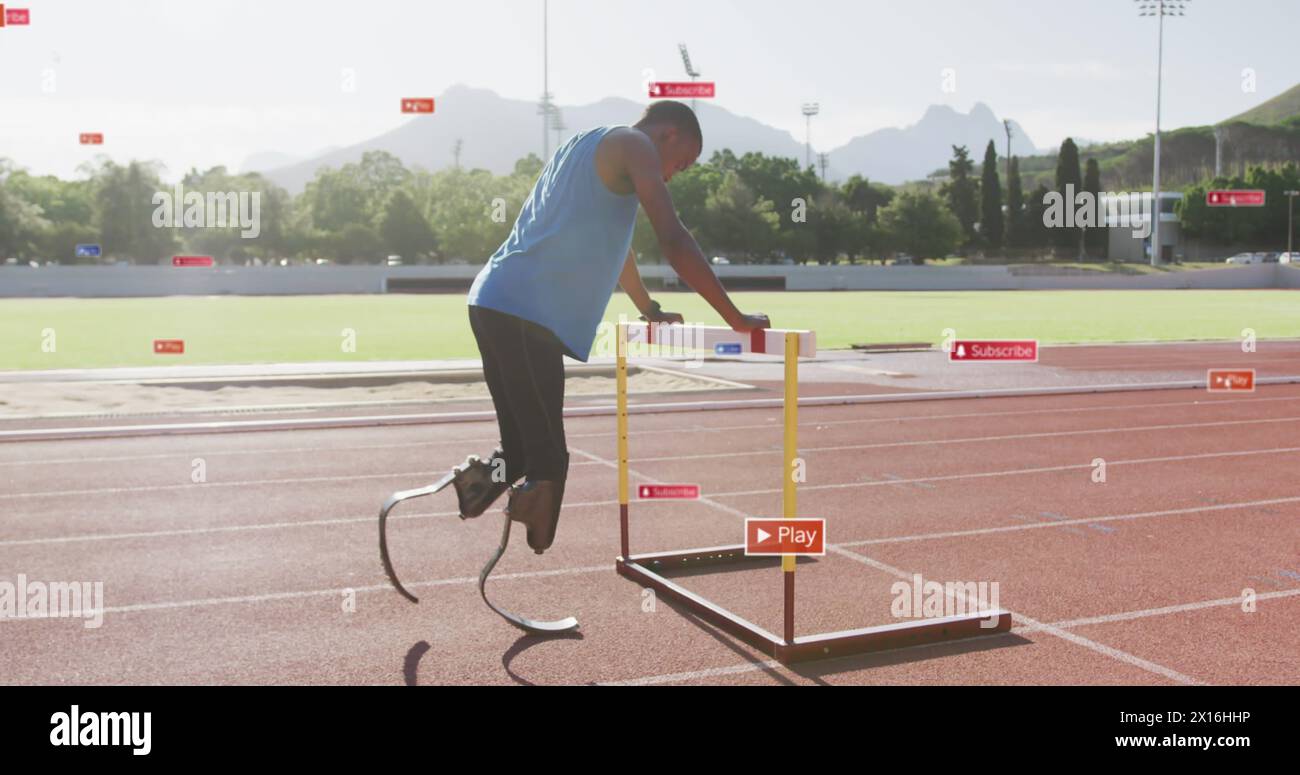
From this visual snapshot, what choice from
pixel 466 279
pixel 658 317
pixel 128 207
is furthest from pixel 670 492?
pixel 128 207

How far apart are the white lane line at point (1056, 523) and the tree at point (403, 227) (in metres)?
81.7

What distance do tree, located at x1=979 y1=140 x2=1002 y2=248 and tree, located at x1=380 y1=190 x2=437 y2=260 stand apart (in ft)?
156

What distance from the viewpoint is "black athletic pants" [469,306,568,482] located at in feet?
12.9

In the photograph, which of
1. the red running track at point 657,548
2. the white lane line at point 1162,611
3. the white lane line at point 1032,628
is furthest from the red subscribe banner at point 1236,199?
the white lane line at point 1032,628

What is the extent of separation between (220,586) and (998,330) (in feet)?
83.2

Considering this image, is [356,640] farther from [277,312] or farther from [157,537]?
[277,312]

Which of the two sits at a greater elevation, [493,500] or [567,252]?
[567,252]

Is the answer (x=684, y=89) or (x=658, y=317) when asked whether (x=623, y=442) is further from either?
(x=684, y=89)

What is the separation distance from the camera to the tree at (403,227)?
276 feet

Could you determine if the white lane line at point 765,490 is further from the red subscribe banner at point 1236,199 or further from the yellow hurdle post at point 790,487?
the red subscribe banner at point 1236,199

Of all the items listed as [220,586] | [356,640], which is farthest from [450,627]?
[220,586]

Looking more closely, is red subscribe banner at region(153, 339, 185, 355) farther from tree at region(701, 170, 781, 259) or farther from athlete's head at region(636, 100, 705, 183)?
tree at region(701, 170, 781, 259)

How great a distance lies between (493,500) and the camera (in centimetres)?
428

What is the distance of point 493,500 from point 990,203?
9438 cm
